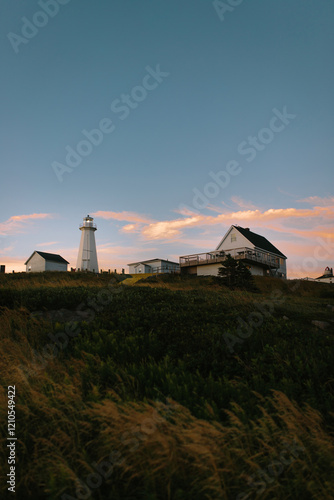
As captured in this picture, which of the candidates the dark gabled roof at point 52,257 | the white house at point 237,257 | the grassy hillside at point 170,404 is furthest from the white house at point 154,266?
the grassy hillside at point 170,404

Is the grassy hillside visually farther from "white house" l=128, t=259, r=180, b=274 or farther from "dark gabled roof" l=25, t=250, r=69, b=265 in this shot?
"dark gabled roof" l=25, t=250, r=69, b=265

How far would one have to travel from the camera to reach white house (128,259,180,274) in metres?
50.1

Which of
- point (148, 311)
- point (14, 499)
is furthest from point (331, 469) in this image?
point (148, 311)

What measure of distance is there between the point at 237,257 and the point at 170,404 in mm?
35458

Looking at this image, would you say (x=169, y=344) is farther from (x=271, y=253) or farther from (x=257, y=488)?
(x=271, y=253)

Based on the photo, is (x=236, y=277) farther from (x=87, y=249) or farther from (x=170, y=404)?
(x=87, y=249)

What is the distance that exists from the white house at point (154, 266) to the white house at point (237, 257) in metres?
7.21

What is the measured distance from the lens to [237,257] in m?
38.7

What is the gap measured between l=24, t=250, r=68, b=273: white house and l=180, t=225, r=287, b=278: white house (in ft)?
83.6

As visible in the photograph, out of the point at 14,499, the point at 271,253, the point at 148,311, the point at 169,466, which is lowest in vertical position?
the point at 14,499

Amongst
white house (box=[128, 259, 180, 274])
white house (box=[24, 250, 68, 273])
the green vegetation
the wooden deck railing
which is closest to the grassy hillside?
the green vegetation

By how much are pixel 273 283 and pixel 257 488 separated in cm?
3120

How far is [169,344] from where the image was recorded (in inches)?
285

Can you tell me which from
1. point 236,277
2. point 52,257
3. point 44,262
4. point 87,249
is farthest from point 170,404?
point 52,257
